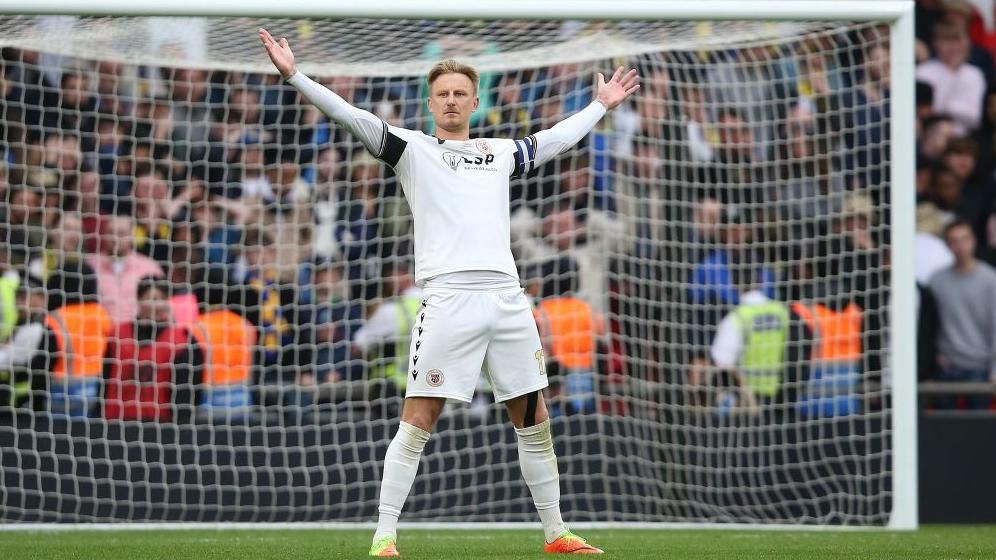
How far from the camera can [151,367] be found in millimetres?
8609

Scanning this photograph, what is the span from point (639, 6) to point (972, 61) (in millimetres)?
5040

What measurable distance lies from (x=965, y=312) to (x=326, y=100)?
6.36 metres

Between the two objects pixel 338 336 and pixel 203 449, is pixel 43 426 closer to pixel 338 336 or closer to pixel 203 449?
pixel 203 449

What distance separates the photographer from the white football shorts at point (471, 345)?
5148 mm

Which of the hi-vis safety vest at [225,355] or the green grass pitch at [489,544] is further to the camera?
the hi-vis safety vest at [225,355]

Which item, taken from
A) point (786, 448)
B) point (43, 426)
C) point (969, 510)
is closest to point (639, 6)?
point (786, 448)

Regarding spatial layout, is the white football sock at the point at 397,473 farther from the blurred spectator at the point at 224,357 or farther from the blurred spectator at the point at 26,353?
the blurred spectator at the point at 26,353

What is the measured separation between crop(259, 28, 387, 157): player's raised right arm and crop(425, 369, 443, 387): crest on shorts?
861mm

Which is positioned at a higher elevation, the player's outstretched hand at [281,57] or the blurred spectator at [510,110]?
the blurred spectator at [510,110]

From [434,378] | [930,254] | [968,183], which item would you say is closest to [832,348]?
[930,254]

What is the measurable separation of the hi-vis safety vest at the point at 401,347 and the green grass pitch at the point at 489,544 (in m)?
1.44

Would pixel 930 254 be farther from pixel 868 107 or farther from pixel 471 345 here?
pixel 471 345

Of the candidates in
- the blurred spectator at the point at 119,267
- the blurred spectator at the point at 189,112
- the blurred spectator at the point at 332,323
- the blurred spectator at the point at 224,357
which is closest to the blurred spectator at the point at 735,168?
the blurred spectator at the point at 332,323

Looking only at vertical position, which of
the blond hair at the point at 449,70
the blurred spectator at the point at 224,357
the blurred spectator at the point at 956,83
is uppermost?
the blurred spectator at the point at 956,83
